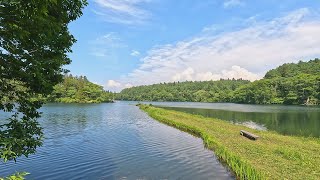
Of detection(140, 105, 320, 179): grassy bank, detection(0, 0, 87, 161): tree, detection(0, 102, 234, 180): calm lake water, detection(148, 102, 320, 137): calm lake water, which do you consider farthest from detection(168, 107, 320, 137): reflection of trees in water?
detection(0, 0, 87, 161): tree

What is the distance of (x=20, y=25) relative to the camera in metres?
11.1

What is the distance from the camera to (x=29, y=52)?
42.3ft

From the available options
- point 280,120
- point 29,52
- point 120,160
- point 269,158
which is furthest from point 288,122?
point 29,52

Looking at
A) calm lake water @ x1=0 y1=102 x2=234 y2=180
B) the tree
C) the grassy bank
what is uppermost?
the tree

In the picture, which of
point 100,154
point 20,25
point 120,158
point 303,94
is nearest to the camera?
point 20,25

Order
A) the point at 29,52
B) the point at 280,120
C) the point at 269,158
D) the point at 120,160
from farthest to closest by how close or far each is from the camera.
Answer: the point at 280,120
the point at 120,160
the point at 269,158
the point at 29,52

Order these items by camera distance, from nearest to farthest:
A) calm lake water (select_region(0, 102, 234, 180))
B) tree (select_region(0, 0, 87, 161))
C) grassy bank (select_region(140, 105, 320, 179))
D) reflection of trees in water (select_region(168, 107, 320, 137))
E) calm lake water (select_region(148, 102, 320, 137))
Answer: tree (select_region(0, 0, 87, 161))
grassy bank (select_region(140, 105, 320, 179))
calm lake water (select_region(0, 102, 234, 180))
reflection of trees in water (select_region(168, 107, 320, 137))
calm lake water (select_region(148, 102, 320, 137))

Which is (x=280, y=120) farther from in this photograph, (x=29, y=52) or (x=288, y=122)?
(x=29, y=52)

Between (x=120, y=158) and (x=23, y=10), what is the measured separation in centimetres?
2443

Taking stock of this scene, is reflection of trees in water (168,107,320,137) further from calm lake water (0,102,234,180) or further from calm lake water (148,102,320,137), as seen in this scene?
calm lake water (0,102,234,180)

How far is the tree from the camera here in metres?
10.4

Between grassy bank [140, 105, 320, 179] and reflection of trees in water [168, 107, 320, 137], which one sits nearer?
grassy bank [140, 105, 320, 179]

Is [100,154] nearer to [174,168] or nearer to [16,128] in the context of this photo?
[174,168]

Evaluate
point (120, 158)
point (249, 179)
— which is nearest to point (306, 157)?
point (249, 179)
